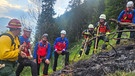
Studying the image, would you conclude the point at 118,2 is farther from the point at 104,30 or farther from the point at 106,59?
the point at 106,59

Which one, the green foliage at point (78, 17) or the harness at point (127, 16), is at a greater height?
the green foliage at point (78, 17)

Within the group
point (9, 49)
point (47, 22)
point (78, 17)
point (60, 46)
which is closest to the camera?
point (9, 49)

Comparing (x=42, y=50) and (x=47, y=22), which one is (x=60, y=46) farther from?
(x=47, y=22)

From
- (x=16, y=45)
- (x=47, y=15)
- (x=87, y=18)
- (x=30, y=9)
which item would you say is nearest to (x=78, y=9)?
(x=87, y=18)

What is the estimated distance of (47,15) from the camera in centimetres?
6375

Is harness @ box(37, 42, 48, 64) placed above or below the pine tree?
below

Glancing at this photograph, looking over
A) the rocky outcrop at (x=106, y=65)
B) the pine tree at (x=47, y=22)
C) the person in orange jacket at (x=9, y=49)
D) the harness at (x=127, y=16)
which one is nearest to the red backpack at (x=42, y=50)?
the rocky outcrop at (x=106, y=65)

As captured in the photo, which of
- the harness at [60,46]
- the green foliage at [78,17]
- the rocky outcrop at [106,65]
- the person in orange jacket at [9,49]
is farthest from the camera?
the green foliage at [78,17]

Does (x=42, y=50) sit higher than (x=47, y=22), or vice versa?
(x=47, y=22)

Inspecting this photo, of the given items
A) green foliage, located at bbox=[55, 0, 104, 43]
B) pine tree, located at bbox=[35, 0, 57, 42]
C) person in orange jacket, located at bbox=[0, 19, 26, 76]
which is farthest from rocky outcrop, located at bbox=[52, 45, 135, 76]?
green foliage, located at bbox=[55, 0, 104, 43]

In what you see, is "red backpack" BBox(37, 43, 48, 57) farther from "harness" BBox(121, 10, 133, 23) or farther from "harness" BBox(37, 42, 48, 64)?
"harness" BBox(121, 10, 133, 23)

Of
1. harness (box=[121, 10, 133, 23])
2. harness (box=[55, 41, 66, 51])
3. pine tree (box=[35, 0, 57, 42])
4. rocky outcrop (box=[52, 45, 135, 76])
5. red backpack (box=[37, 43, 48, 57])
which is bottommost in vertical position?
rocky outcrop (box=[52, 45, 135, 76])

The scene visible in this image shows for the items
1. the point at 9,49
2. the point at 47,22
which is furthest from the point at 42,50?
the point at 47,22

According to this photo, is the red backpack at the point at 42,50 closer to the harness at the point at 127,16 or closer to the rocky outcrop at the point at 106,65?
the rocky outcrop at the point at 106,65
